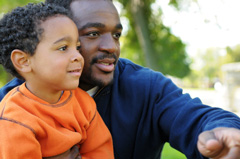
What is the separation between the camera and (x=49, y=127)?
1591 mm

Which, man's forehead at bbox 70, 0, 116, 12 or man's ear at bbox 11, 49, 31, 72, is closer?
man's ear at bbox 11, 49, 31, 72

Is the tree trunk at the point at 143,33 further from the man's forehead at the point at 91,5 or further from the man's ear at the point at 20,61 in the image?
the man's ear at the point at 20,61

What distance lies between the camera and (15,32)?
1.74 metres

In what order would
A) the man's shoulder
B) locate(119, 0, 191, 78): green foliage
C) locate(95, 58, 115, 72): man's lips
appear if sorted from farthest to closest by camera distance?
locate(119, 0, 191, 78): green foliage, the man's shoulder, locate(95, 58, 115, 72): man's lips

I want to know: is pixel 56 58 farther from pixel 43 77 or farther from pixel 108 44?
pixel 108 44

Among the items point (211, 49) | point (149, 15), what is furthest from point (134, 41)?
point (211, 49)

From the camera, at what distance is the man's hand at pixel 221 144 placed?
1.24m

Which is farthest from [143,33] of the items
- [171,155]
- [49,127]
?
[49,127]

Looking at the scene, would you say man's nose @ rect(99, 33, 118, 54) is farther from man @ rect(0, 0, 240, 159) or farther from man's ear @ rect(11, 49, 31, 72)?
man's ear @ rect(11, 49, 31, 72)

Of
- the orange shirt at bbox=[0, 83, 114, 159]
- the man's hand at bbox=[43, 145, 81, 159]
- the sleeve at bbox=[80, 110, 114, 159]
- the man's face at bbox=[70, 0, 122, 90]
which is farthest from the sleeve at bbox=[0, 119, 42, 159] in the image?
the man's face at bbox=[70, 0, 122, 90]

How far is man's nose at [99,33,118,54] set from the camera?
6.91 ft

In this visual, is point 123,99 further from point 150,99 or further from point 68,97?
point 68,97

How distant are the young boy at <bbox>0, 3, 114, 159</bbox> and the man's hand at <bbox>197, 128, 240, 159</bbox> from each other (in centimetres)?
78

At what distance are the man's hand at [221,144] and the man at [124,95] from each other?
55 cm
